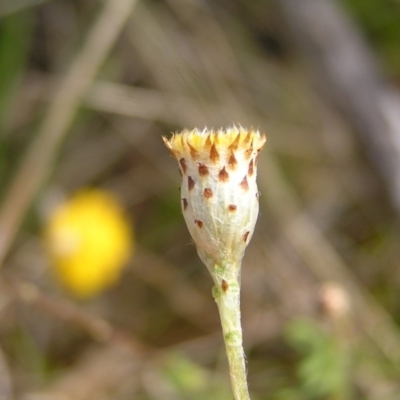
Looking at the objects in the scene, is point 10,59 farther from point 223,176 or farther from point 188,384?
point 223,176

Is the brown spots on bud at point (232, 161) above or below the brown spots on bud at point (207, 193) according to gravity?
above

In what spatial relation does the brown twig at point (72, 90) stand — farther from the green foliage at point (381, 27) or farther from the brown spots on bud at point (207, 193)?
the brown spots on bud at point (207, 193)

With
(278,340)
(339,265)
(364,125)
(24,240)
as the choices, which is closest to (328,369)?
(278,340)

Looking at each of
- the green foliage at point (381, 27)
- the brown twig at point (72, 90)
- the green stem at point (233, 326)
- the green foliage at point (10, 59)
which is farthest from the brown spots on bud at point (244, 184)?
the green foliage at point (381, 27)

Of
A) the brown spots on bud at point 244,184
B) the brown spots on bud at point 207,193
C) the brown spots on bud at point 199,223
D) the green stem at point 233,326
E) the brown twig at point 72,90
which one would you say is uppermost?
the brown twig at point 72,90

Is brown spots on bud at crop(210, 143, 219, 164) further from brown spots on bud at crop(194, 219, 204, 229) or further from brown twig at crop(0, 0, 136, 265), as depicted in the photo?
brown twig at crop(0, 0, 136, 265)

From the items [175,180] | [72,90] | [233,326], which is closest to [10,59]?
[72,90]
